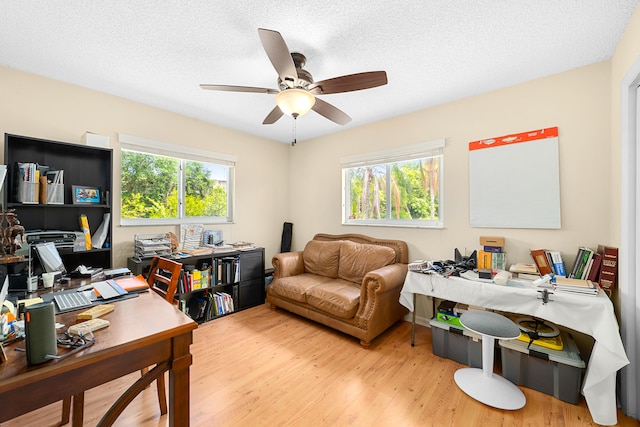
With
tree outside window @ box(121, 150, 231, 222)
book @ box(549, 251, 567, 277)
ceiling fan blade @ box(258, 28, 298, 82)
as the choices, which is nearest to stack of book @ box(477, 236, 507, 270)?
book @ box(549, 251, 567, 277)

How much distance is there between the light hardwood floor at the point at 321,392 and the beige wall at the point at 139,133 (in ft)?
5.03

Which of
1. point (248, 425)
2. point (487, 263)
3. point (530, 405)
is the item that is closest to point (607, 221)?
point (487, 263)

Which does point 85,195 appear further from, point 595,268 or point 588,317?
point 595,268

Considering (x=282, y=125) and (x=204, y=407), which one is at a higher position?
(x=282, y=125)

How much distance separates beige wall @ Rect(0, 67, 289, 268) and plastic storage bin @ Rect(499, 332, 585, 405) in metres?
3.21

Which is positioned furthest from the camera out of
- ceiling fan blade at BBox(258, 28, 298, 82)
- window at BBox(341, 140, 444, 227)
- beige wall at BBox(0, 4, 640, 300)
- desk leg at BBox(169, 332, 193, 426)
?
→ window at BBox(341, 140, 444, 227)

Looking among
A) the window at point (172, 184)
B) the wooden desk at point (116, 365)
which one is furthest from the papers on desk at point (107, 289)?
the window at point (172, 184)

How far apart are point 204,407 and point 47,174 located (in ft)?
7.38

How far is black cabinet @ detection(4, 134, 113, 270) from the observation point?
2002 mm

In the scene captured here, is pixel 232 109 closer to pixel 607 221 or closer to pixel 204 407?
pixel 204 407

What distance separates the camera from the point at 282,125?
138 inches

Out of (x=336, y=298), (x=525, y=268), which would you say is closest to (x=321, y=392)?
(x=336, y=298)

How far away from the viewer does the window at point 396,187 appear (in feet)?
9.83

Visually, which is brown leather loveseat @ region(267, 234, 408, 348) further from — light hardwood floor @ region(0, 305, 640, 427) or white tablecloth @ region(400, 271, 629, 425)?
white tablecloth @ region(400, 271, 629, 425)
